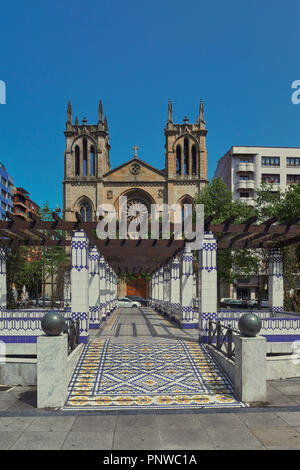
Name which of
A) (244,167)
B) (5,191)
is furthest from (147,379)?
(5,191)

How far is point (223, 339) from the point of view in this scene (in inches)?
391

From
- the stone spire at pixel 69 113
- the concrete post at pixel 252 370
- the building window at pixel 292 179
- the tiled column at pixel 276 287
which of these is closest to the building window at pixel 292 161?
the building window at pixel 292 179

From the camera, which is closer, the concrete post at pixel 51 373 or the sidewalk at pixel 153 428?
the sidewalk at pixel 153 428

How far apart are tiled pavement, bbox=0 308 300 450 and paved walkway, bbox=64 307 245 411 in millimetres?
527

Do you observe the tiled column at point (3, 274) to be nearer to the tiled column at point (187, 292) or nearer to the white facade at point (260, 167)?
the tiled column at point (187, 292)

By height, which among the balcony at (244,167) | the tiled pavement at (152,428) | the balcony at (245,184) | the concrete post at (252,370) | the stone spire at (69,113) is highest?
the stone spire at (69,113)

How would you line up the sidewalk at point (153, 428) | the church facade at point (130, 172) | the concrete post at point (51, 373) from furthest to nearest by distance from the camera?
the church facade at point (130, 172) → the concrete post at point (51, 373) → the sidewalk at point (153, 428)

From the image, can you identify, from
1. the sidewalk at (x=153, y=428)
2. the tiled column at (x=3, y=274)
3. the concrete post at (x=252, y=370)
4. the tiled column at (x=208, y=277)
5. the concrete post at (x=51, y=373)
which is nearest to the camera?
the sidewalk at (x=153, y=428)

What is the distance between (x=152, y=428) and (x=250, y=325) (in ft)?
9.06

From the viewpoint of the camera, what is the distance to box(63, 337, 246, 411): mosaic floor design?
293 inches

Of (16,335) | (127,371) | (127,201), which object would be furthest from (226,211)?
(127,201)

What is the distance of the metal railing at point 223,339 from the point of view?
29.9 ft

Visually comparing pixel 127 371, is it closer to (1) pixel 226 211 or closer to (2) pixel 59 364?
(2) pixel 59 364
